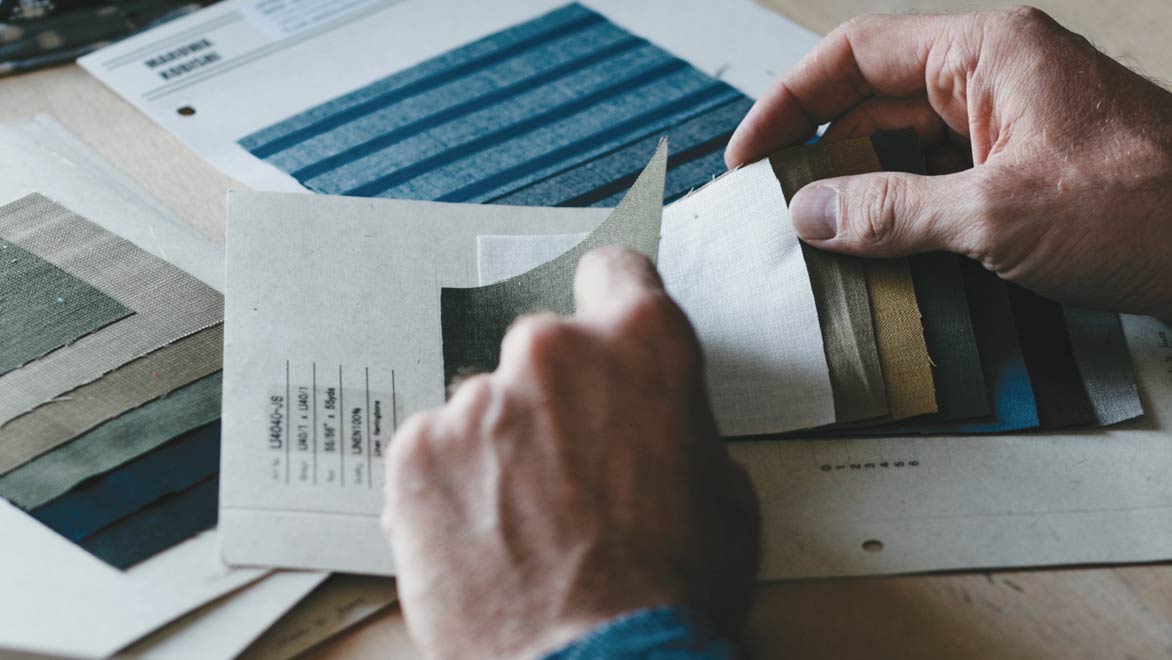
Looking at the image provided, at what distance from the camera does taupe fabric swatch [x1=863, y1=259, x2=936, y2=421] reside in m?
0.76

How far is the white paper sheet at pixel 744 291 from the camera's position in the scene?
76 cm

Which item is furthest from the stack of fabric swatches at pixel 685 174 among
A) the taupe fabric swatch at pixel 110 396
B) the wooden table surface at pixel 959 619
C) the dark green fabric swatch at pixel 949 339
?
the taupe fabric swatch at pixel 110 396

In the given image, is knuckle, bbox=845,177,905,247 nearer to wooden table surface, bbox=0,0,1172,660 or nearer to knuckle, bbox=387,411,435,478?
wooden table surface, bbox=0,0,1172,660

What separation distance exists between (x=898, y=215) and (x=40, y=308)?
613 mm

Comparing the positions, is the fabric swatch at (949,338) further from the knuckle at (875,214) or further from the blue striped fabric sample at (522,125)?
the blue striped fabric sample at (522,125)

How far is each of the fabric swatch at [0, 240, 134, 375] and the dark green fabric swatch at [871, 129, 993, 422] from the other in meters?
0.57

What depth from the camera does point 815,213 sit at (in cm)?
80

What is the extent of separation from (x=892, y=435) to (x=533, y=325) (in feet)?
1.00

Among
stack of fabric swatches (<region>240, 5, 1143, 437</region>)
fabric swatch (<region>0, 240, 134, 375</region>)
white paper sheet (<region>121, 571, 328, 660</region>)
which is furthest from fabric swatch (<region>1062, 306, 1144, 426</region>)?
fabric swatch (<region>0, 240, 134, 375</region>)

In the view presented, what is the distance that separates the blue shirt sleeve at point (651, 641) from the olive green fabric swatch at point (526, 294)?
269 mm

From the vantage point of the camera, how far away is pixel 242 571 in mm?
653

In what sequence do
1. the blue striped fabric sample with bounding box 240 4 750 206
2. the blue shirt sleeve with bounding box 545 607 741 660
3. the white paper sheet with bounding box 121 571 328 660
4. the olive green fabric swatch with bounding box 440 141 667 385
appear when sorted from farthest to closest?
the blue striped fabric sample with bounding box 240 4 750 206
the olive green fabric swatch with bounding box 440 141 667 385
the white paper sheet with bounding box 121 571 328 660
the blue shirt sleeve with bounding box 545 607 741 660

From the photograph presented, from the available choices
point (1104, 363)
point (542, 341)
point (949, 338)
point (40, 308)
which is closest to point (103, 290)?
point (40, 308)

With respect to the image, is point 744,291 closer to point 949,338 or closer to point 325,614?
point 949,338
